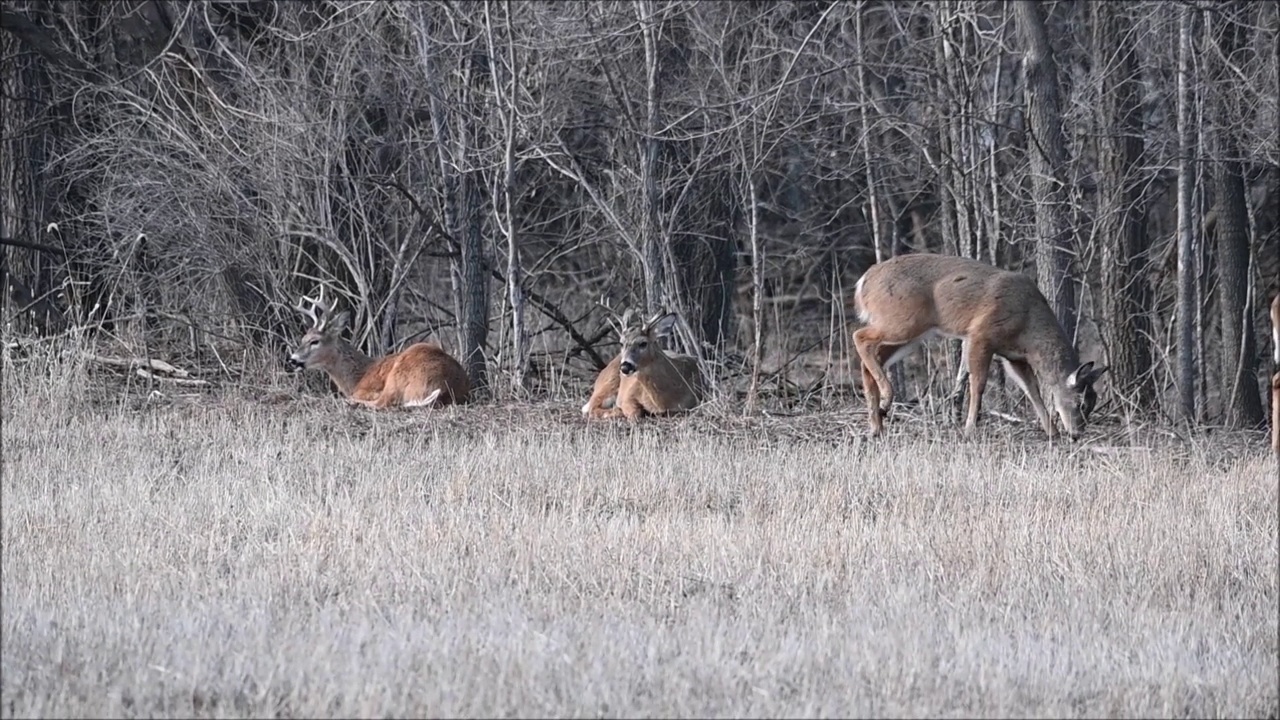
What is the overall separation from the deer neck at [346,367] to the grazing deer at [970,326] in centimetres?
461

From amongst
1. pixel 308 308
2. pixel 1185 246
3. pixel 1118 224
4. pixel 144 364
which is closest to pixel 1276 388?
pixel 1185 246

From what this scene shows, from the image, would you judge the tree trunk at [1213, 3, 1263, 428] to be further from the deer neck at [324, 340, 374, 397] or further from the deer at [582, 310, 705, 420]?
the deer neck at [324, 340, 374, 397]

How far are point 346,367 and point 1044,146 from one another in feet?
19.9

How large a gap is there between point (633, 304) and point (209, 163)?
4070 mm

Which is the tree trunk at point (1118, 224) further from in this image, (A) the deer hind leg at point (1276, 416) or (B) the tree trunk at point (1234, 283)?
(A) the deer hind leg at point (1276, 416)

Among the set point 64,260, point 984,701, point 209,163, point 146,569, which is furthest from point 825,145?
point 984,701

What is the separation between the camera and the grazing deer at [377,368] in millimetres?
13609

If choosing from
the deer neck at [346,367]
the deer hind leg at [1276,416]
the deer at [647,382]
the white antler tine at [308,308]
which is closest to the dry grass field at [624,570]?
the deer hind leg at [1276,416]

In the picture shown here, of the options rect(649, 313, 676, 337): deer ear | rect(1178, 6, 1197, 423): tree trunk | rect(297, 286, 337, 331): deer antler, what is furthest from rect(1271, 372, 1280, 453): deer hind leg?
rect(297, 286, 337, 331): deer antler

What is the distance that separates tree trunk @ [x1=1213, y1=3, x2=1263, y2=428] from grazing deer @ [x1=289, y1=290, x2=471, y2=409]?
661 cm

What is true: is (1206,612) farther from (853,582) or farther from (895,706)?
(895,706)

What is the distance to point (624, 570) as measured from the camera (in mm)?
Result: 7277

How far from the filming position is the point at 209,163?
14.6 metres

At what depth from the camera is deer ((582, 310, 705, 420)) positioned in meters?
13.2
